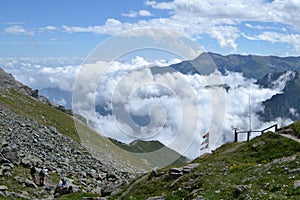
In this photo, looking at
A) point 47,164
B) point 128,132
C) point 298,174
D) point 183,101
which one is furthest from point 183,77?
point 47,164

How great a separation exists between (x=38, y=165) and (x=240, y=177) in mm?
30381

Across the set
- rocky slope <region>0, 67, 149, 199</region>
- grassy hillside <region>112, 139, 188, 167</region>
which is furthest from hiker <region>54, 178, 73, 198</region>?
grassy hillside <region>112, 139, 188, 167</region>

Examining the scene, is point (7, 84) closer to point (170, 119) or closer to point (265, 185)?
point (170, 119)

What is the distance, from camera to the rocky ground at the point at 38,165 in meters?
40.1

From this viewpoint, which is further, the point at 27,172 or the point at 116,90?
the point at 27,172

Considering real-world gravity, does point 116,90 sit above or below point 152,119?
above

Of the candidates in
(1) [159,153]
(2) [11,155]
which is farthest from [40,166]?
(1) [159,153]

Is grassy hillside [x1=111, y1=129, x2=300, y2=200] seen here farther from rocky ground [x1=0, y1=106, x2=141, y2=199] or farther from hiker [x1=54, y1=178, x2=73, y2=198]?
rocky ground [x1=0, y1=106, x2=141, y2=199]

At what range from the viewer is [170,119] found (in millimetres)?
31734

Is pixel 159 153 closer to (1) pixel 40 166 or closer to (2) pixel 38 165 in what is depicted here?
(1) pixel 40 166

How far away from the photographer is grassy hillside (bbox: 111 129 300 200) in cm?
2361

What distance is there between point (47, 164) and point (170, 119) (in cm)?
2770

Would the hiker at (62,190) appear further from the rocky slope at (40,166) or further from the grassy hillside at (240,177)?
the grassy hillside at (240,177)

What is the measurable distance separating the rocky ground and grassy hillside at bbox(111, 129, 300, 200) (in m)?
7.36
